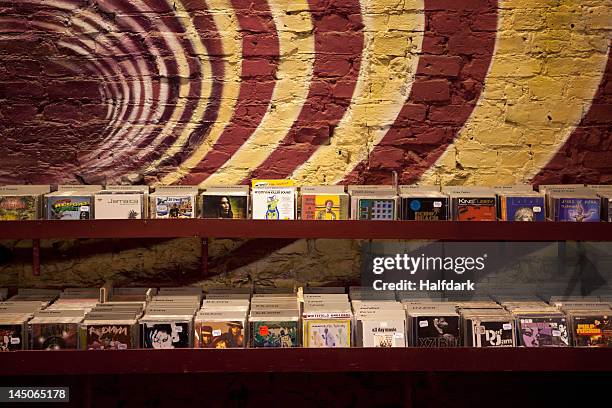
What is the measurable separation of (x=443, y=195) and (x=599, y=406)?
55.3 inches

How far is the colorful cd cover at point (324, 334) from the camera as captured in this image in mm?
3346

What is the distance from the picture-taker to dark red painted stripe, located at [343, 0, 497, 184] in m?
3.80

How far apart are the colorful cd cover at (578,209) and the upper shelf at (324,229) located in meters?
0.06

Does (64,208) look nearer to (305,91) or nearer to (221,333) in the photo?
(221,333)

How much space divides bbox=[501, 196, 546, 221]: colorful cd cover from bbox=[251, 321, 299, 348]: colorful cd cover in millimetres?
1026

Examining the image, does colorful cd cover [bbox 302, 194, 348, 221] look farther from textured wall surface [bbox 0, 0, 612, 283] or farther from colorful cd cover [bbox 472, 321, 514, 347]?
colorful cd cover [bbox 472, 321, 514, 347]

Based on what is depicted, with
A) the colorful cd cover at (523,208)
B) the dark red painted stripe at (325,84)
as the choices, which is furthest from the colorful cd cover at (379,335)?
the dark red painted stripe at (325,84)

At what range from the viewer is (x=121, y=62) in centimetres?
381

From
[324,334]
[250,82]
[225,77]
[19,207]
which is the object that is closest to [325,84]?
[250,82]

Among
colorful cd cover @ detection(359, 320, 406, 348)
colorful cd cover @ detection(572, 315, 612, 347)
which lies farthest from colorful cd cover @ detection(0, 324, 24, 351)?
colorful cd cover @ detection(572, 315, 612, 347)

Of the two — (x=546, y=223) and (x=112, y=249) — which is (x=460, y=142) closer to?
(x=546, y=223)

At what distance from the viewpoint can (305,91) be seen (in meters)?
3.83

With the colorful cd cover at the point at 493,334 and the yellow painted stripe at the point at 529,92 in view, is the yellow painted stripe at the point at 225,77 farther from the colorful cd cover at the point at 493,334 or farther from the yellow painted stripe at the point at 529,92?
the colorful cd cover at the point at 493,334

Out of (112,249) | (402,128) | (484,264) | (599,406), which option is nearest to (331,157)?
(402,128)
